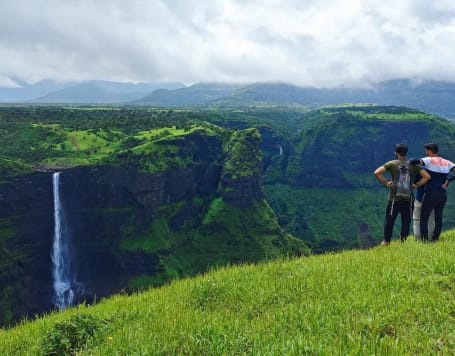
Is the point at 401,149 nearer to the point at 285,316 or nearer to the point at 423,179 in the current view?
the point at 423,179

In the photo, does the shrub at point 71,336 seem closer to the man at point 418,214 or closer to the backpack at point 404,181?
the backpack at point 404,181

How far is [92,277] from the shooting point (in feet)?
356

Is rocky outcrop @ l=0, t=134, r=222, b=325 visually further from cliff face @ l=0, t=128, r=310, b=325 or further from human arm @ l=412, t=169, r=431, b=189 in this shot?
human arm @ l=412, t=169, r=431, b=189

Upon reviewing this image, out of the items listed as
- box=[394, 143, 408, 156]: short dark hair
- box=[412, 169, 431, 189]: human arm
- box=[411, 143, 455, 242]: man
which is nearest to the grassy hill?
box=[411, 143, 455, 242]: man

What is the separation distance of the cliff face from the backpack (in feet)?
250

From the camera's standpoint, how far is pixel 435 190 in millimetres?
13219

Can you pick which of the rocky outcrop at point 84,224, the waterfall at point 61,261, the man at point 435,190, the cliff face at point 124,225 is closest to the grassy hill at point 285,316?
the man at point 435,190

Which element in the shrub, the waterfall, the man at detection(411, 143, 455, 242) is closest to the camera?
the shrub

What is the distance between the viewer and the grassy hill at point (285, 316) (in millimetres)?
5492

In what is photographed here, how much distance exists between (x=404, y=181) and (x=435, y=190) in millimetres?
1020

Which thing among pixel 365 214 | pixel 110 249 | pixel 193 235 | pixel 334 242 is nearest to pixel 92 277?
pixel 110 249

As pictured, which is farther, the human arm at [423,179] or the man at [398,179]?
the man at [398,179]

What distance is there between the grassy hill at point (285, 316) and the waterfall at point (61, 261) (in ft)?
316

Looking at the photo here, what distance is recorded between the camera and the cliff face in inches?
3561
